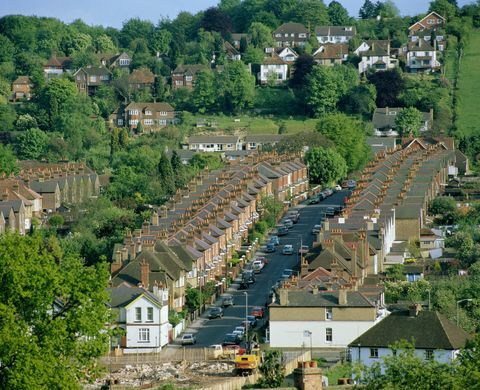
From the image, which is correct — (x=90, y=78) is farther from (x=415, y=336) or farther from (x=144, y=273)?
(x=415, y=336)

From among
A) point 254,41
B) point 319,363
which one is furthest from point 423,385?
point 254,41

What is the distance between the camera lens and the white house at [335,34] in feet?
618

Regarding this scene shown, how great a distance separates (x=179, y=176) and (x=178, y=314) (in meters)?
44.5

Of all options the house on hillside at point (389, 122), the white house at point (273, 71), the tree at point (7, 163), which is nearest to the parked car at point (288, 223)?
the tree at point (7, 163)

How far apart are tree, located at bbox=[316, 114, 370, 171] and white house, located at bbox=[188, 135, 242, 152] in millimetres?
9461

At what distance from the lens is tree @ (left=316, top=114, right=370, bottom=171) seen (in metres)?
134

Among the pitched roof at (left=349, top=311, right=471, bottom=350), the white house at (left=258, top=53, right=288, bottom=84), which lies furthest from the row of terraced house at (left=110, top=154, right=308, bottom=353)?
the white house at (left=258, top=53, right=288, bottom=84)

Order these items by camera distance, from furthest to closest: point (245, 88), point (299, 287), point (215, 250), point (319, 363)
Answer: point (245, 88) < point (215, 250) < point (299, 287) < point (319, 363)

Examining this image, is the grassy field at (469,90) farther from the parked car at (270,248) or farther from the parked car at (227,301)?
the parked car at (227,301)

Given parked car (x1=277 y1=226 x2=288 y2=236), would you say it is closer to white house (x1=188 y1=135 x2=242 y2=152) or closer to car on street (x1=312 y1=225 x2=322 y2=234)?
car on street (x1=312 y1=225 x2=322 y2=234)

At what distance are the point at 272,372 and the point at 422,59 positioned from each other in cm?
11347

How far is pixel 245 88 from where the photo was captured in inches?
6265

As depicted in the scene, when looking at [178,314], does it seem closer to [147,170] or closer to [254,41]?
[147,170]

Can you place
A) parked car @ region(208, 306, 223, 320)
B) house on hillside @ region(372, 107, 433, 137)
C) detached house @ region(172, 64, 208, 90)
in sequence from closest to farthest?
parked car @ region(208, 306, 223, 320) → house on hillside @ region(372, 107, 433, 137) → detached house @ region(172, 64, 208, 90)
